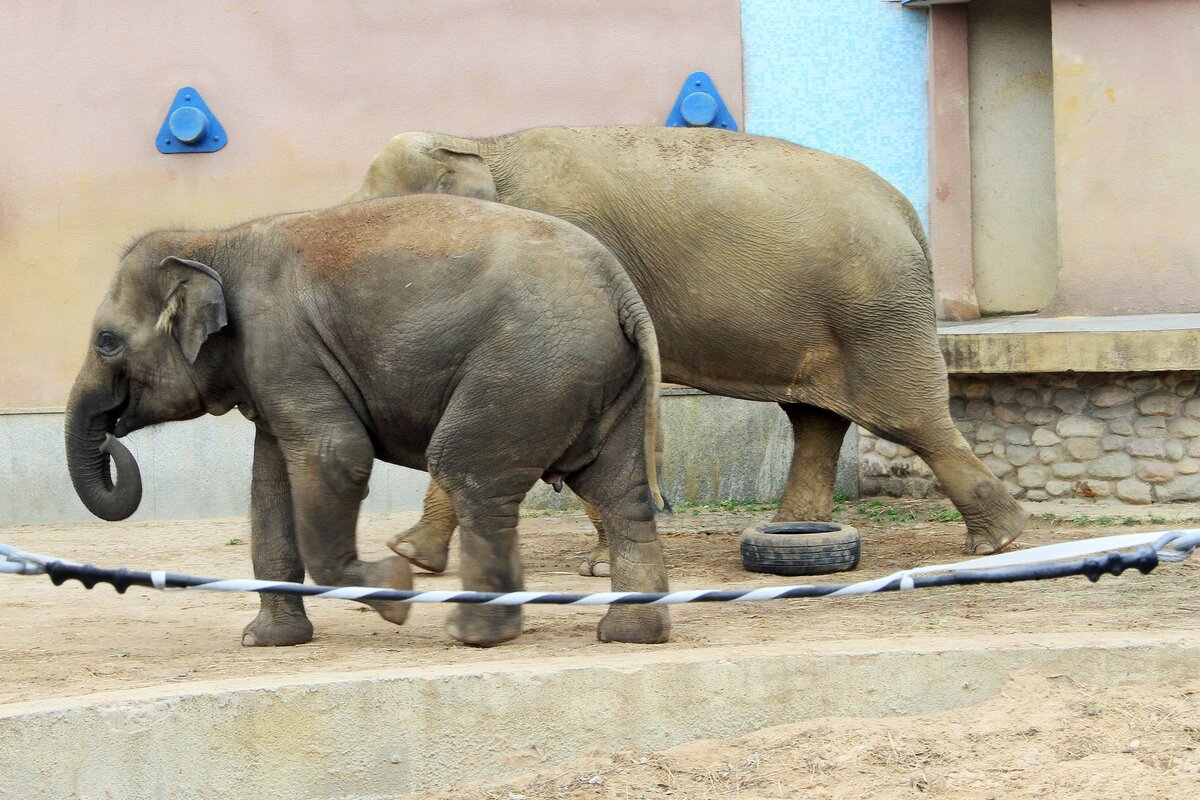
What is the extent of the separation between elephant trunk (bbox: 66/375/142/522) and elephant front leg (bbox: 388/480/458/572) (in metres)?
1.53

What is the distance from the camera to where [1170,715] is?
394 cm

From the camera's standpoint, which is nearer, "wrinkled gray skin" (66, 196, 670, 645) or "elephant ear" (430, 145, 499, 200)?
"wrinkled gray skin" (66, 196, 670, 645)

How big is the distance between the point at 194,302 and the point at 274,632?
109cm

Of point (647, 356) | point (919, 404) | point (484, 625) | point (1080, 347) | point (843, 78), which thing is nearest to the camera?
point (647, 356)

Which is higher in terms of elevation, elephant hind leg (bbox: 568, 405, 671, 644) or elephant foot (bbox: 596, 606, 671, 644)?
elephant hind leg (bbox: 568, 405, 671, 644)

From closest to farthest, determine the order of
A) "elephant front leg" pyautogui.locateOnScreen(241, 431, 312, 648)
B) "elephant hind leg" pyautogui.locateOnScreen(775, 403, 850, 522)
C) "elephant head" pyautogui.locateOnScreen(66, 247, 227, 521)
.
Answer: "elephant head" pyautogui.locateOnScreen(66, 247, 227, 521) < "elephant front leg" pyautogui.locateOnScreen(241, 431, 312, 648) < "elephant hind leg" pyautogui.locateOnScreen(775, 403, 850, 522)

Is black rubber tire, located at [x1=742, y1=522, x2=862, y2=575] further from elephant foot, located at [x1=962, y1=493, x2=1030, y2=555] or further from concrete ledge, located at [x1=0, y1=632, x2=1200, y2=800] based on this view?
concrete ledge, located at [x1=0, y1=632, x2=1200, y2=800]

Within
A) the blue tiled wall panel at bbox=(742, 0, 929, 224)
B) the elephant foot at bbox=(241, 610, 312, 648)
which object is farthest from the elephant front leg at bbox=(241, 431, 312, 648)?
the blue tiled wall panel at bbox=(742, 0, 929, 224)

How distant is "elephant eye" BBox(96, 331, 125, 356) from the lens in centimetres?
472

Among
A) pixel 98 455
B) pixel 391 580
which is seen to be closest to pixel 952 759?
A: pixel 391 580

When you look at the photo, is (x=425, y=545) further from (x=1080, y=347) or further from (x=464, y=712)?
(x=1080, y=347)

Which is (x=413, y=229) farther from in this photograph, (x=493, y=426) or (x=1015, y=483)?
(x=1015, y=483)

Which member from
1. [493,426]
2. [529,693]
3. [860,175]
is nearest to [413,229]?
[493,426]

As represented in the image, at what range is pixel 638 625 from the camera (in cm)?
454
